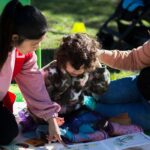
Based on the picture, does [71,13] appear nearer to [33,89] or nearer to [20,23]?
[33,89]

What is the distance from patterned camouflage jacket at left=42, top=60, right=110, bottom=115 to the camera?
7.01 ft

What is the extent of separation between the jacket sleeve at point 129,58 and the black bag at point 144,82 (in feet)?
0.16

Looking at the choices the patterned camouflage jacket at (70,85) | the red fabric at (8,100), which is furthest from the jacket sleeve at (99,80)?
the red fabric at (8,100)

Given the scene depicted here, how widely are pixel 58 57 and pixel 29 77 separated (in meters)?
0.15

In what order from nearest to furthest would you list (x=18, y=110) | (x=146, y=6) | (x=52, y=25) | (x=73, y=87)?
(x=73, y=87)
(x=18, y=110)
(x=146, y=6)
(x=52, y=25)

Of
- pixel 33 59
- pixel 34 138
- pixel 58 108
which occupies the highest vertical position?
pixel 33 59

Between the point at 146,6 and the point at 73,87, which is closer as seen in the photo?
the point at 73,87

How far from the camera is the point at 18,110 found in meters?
2.36

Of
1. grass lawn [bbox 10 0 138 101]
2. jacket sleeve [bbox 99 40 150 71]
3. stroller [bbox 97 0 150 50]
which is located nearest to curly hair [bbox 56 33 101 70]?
jacket sleeve [bbox 99 40 150 71]

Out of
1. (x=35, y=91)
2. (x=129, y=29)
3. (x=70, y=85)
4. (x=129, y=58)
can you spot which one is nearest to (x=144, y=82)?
(x=129, y=58)

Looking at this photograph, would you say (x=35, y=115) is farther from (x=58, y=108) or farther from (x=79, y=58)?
(x=79, y=58)

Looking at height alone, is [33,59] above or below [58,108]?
above

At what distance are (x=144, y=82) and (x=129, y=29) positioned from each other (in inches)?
46.6

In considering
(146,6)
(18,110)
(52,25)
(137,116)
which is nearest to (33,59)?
(18,110)
